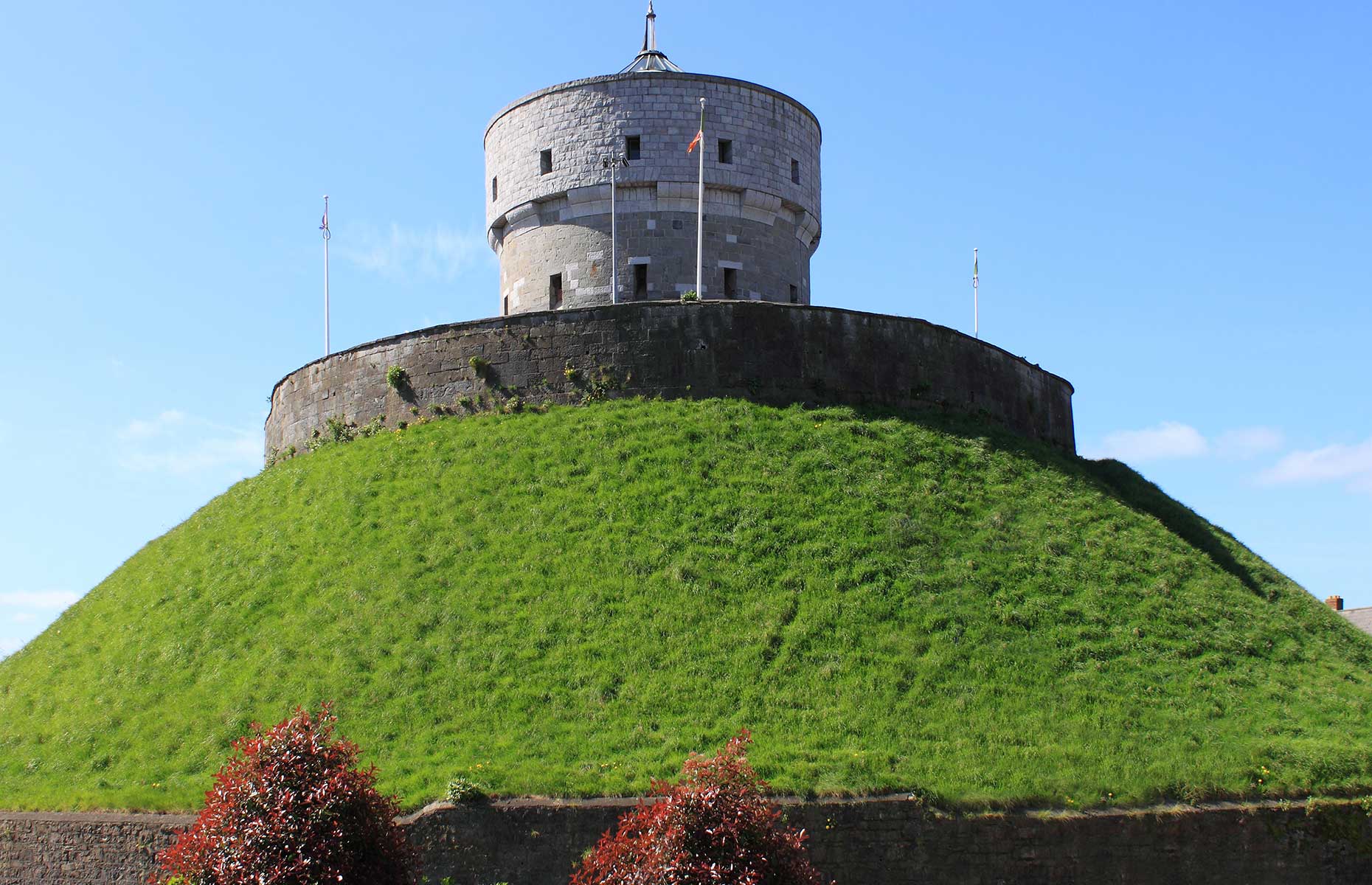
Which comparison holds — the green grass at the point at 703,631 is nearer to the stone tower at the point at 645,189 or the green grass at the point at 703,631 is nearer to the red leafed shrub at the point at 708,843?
the red leafed shrub at the point at 708,843

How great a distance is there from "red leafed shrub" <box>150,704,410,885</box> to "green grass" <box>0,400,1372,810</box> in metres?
3.39

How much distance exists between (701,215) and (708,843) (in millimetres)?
19257

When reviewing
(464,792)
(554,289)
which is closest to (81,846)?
(464,792)

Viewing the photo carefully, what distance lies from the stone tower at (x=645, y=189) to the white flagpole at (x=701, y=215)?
0.13m

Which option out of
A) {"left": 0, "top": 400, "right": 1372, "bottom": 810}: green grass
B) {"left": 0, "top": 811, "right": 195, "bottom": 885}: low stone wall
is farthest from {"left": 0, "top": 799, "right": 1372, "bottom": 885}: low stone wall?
{"left": 0, "top": 400, "right": 1372, "bottom": 810}: green grass

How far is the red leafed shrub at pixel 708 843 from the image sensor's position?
1243cm

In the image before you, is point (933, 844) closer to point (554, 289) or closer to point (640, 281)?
point (640, 281)

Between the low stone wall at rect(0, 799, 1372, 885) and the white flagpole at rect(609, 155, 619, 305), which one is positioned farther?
the white flagpole at rect(609, 155, 619, 305)

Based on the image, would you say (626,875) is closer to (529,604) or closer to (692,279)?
(529,604)

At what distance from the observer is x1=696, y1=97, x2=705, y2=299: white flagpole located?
29266 millimetres

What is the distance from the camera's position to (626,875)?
12.6 metres

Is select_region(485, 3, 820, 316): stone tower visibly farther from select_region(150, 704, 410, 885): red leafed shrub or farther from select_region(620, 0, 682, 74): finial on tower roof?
select_region(150, 704, 410, 885): red leafed shrub

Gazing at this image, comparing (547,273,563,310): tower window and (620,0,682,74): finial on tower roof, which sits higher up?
(620,0,682,74): finial on tower roof

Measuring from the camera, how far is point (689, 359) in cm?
2669
